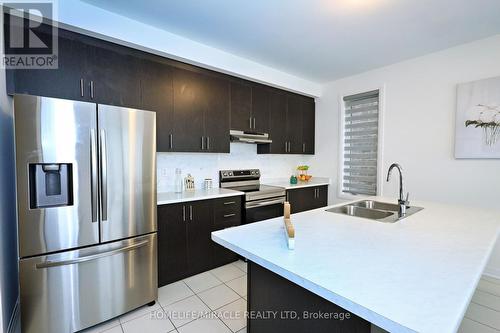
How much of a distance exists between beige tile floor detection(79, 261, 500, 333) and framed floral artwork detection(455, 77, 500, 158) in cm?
140

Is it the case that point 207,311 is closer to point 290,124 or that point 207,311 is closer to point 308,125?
point 290,124

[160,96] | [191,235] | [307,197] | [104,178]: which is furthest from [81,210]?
[307,197]

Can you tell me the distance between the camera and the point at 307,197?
3.84m

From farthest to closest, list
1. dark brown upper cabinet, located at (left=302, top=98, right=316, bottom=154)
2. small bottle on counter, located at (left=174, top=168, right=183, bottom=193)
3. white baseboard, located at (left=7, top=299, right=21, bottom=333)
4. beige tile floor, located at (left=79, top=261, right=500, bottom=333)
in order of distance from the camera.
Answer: dark brown upper cabinet, located at (left=302, top=98, right=316, bottom=154), small bottle on counter, located at (left=174, top=168, right=183, bottom=193), beige tile floor, located at (left=79, top=261, right=500, bottom=333), white baseboard, located at (left=7, top=299, right=21, bottom=333)

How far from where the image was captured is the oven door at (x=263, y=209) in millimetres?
3004

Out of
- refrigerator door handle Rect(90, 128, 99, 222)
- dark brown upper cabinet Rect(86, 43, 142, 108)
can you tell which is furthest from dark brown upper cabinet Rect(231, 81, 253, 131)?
refrigerator door handle Rect(90, 128, 99, 222)

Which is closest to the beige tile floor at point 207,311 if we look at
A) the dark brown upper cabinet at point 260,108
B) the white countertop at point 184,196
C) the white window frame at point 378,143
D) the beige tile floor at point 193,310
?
the beige tile floor at point 193,310

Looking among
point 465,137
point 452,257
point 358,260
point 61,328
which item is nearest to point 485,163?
point 465,137

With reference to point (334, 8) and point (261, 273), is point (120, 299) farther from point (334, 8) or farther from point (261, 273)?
point (334, 8)

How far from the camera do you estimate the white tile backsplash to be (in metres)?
2.89

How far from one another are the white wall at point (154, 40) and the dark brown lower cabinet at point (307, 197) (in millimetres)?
1660

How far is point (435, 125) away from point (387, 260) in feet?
8.93

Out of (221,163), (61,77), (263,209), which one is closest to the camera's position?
(61,77)

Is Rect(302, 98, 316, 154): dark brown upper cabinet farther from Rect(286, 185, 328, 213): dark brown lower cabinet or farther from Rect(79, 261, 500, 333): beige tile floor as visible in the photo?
Rect(79, 261, 500, 333): beige tile floor
